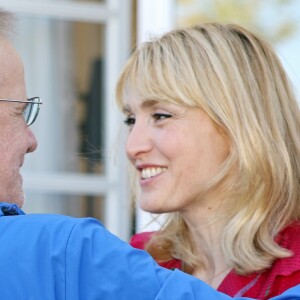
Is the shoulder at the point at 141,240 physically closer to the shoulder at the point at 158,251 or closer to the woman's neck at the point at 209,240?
the shoulder at the point at 158,251

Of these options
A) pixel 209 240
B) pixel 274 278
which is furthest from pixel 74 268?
pixel 209 240

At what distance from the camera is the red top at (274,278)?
2959 mm

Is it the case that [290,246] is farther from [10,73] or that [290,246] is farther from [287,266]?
[10,73]

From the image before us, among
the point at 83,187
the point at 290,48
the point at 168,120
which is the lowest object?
the point at 83,187

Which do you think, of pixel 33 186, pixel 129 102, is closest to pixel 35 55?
pixel 33 186

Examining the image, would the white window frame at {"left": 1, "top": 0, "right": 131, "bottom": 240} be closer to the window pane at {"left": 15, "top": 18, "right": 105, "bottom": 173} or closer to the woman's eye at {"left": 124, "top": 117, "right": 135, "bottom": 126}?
the window pane at {"left": 15, "top": 18, "right": 105, "bottom": 173}

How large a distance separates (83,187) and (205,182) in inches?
89.1

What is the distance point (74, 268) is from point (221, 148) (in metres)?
0.99

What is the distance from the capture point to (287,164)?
3.14 meters

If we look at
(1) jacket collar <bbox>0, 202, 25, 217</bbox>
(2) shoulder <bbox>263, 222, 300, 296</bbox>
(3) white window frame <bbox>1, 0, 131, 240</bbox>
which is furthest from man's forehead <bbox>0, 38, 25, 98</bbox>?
(3) white window frame <bbox>1, 0, 131, 240</bbox>

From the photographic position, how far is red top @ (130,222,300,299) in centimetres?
296

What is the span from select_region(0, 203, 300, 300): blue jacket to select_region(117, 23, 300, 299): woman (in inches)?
29.1

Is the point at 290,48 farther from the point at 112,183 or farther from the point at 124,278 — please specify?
the point at 124,278

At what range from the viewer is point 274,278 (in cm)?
299
